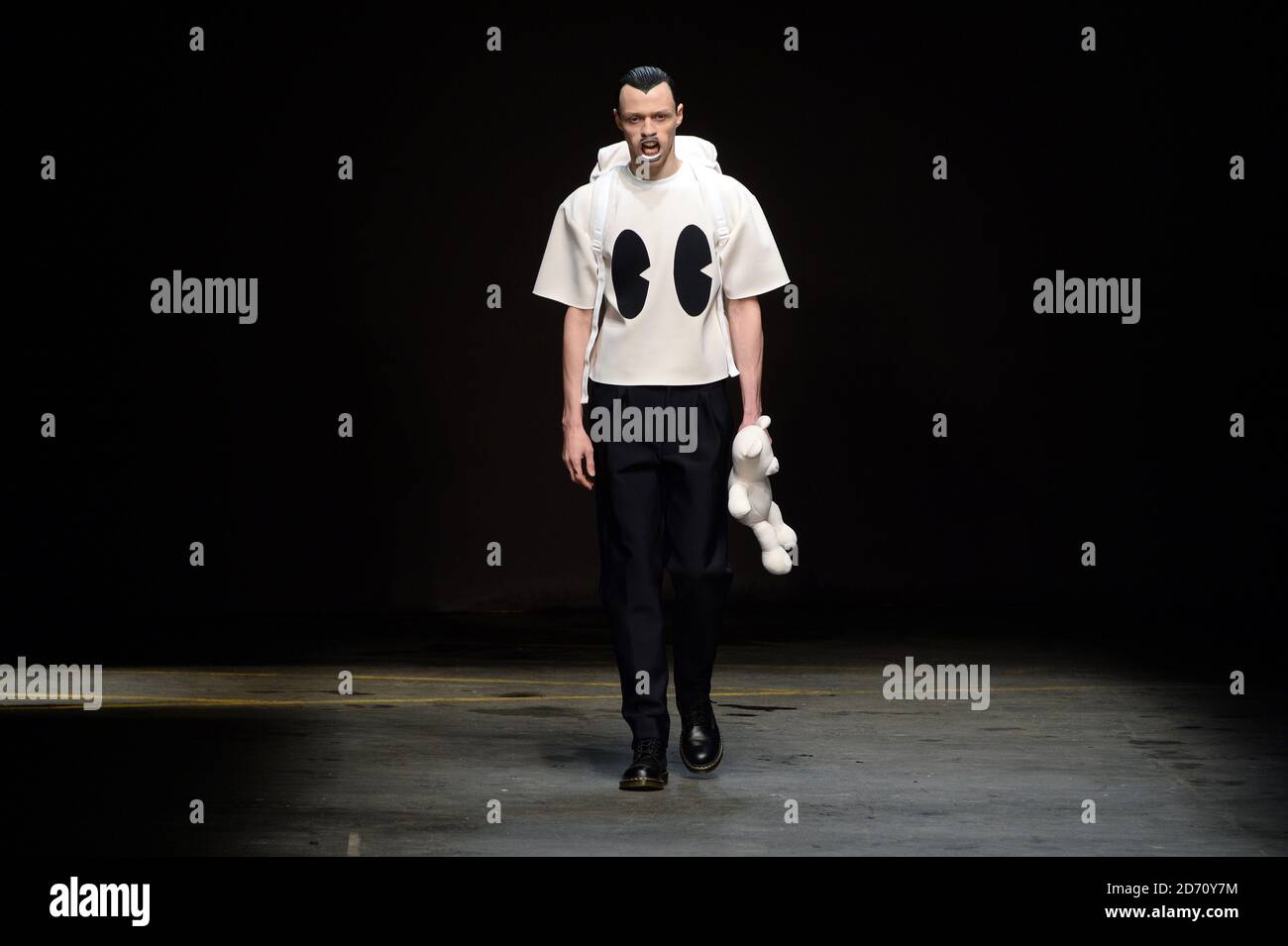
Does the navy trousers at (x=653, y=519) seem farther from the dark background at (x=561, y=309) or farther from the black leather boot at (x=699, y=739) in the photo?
the dark background at (x=561, y=309)

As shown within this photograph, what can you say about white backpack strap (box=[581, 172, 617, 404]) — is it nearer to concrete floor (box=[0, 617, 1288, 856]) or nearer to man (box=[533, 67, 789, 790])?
man (box=[533, 67, 789, 790])

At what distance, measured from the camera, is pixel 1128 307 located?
895cm

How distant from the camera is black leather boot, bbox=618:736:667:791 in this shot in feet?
14.1

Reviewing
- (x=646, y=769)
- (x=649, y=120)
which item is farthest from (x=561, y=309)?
(x=646, y=769)

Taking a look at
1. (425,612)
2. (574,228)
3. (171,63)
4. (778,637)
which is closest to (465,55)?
(171,63)

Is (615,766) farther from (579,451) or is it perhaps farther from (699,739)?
(579,451)

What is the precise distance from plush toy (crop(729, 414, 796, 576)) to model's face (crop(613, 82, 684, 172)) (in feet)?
2.16

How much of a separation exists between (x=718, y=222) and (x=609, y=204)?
0.83 ft

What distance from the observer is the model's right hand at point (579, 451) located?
443 centimetres

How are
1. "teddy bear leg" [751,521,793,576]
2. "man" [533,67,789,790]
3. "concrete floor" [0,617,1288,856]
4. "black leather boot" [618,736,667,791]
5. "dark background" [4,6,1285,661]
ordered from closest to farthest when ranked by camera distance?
"concrete floor" [0,617,1288,856] → "black leather boot" [618,736,667,791] → "man" [533,67,789,790] → "teddy bear leg" [751,521,793,576] → "dark background" [4,6,1285,661]

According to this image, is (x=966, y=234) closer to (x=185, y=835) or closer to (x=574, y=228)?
(x=574, y=228)

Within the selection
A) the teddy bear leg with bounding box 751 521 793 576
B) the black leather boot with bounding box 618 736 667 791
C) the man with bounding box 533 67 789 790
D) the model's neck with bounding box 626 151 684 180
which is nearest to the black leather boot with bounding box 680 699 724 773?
the man with bounding box 533 67 789 790

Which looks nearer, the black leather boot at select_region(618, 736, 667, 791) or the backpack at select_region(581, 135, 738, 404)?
the black leather boot at select_region(618, 736, 667, 791)

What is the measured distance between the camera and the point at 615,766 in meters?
4.64
